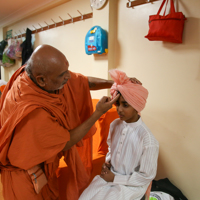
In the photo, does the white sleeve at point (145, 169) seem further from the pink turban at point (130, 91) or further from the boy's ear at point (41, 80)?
the boy's ear at point (41, 80)

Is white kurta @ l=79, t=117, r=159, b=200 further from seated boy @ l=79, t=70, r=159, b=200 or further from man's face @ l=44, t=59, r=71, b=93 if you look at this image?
man's face @ l=44, t=59, r=71, b=93

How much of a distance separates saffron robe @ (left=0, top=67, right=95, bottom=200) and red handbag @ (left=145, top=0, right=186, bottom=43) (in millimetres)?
1004

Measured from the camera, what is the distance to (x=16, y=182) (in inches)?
43.0

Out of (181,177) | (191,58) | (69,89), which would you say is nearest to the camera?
(69,89)

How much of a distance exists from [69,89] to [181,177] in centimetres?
148

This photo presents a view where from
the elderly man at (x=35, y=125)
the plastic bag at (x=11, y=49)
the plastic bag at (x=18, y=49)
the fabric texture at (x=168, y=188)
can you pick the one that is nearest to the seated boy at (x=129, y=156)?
the elderly man at (x=35, y=125)

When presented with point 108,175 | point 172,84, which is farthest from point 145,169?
point 172,84

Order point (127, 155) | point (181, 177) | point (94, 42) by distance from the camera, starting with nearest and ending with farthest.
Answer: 1. point (127, 155)
2. point (181, 177)
3. point (94, 42)

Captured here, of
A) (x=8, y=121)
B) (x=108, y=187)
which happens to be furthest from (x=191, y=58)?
(x=8, y=121)

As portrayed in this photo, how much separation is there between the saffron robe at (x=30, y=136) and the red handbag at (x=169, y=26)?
100cm

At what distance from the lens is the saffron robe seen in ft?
3.29

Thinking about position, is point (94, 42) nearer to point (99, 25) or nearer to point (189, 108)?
point (99, 25)

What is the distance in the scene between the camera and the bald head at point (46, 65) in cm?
103

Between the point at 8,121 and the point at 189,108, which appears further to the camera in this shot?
the point at 189,108
